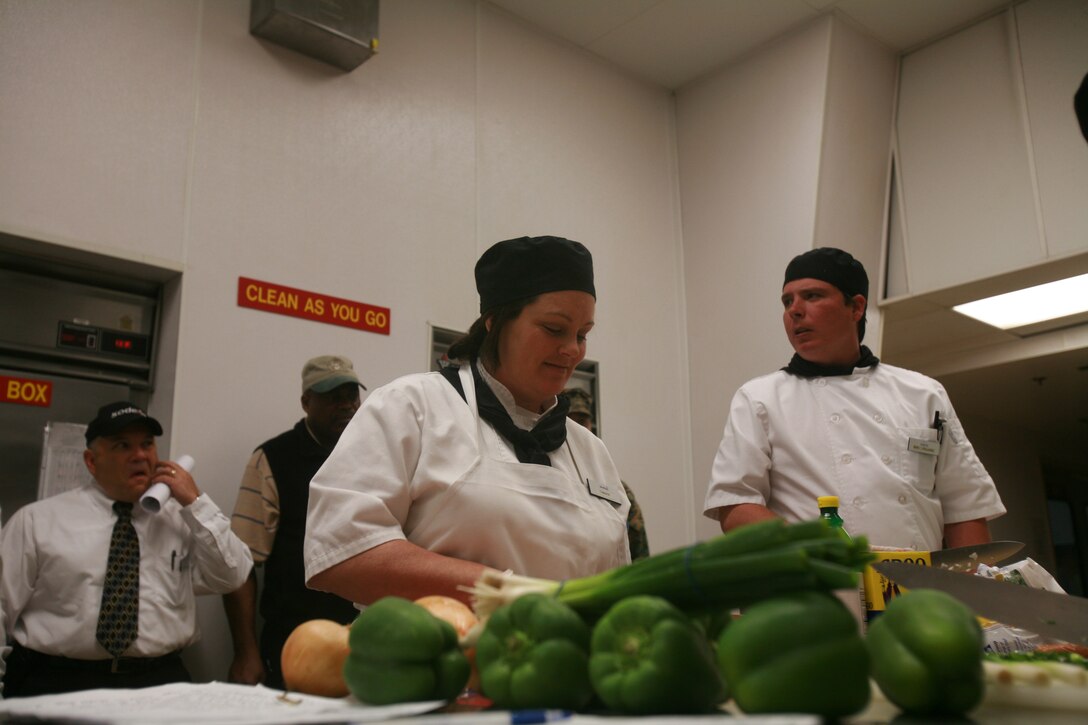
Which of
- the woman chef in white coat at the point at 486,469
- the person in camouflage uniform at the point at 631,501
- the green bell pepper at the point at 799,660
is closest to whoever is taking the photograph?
the green bell pepper at the point at 799,660

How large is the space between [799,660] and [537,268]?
101cm

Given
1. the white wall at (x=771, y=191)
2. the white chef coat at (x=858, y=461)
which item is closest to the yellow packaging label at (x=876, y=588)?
the white chef coat at (x=858, y=461)

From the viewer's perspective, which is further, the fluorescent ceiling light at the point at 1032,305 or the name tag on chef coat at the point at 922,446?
the fluorescent ceiling light at the point at 1032,305

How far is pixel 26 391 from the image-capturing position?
2.93 metres

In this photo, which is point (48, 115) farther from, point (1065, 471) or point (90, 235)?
point (1065, 471)

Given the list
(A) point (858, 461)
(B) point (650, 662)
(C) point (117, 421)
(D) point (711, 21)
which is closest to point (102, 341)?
(C) point (117, 421)

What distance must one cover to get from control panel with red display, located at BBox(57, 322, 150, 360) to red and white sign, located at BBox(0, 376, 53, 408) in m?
0.16

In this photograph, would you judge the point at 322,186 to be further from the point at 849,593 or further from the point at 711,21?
the point at 849,593

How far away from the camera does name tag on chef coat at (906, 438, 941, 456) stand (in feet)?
6.91

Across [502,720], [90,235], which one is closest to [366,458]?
[502,720]

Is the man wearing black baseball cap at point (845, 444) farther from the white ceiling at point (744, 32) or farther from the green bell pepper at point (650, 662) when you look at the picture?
the white ceiling at point (744, 32)

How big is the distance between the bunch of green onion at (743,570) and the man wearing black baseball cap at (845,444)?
1380mm

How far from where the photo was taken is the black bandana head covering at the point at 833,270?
2.29 metres

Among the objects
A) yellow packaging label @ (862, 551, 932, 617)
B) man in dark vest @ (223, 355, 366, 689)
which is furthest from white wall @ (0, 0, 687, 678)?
yellow packaging label @ (862, 551, 932, 617)
